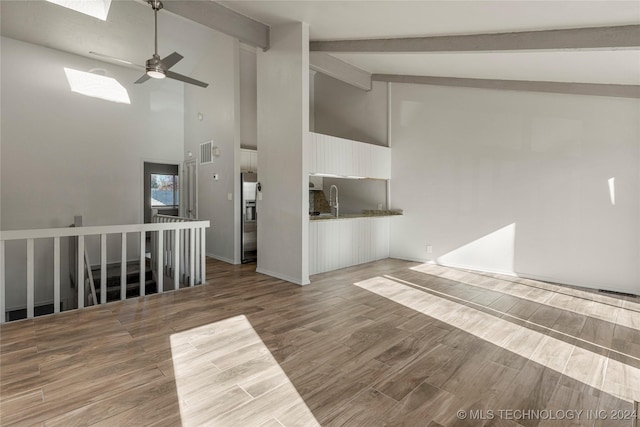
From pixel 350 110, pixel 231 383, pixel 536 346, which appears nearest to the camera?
pixel 231 383

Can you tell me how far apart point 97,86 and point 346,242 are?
19.0ft

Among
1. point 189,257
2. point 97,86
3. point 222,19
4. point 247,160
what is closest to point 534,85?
point 222,19

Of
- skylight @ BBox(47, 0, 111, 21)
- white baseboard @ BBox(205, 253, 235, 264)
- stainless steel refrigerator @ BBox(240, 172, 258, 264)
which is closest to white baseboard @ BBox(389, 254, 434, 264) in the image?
stainless steel refrigerator @ BBox(240, 172, 258, 264)

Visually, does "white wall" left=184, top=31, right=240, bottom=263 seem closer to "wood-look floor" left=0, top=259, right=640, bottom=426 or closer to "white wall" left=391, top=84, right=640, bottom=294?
"wood-look floor" left=0, top=259, right=640, bottom=426

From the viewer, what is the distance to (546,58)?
3.56 m

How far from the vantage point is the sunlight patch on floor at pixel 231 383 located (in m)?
1.71

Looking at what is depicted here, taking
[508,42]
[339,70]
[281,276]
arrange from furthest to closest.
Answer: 1. [339,70]
2. [281,276]
3. [508,42]

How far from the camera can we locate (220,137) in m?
6.32

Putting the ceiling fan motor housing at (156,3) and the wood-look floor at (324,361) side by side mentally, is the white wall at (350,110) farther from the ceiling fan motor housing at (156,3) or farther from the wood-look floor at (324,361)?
the ceiling fan motor housing at (156,3)

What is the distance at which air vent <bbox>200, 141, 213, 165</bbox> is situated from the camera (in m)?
6.66

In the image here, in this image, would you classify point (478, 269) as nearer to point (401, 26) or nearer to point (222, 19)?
point (401, 26)

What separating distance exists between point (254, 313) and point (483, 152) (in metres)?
4.13

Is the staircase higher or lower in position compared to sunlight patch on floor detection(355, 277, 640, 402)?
lower

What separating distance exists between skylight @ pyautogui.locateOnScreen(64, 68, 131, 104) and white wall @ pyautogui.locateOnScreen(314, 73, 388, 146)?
Result: 13.5 ft
